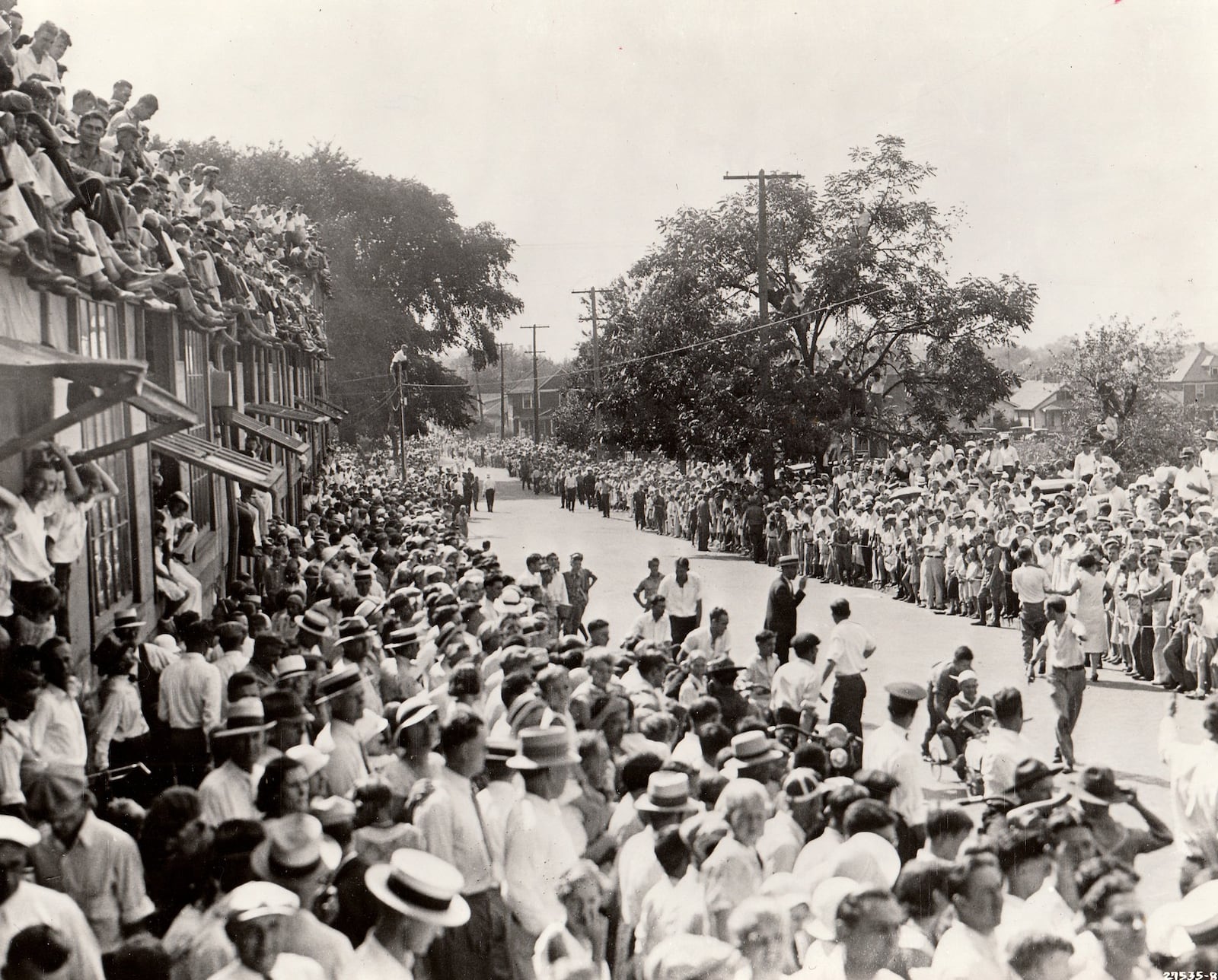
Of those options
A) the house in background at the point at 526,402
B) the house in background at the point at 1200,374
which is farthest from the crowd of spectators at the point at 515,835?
the house in background at the point at 526,402

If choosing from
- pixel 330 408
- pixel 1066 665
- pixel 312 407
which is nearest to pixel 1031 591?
pixel 1066 665

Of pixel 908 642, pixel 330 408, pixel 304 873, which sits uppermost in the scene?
pixel 330 408

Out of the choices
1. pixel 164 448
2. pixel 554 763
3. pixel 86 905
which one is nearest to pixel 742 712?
pixel 554 763

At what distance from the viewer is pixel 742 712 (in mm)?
7781

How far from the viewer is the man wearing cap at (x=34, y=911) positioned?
3900 mm

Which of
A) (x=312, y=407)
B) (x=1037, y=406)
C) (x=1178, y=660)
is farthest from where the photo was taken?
(x=1037, y=406)

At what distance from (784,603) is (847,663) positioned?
6.37 ft

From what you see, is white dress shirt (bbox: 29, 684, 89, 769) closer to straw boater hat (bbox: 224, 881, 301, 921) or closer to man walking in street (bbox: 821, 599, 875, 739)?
straw boater hat (bbox: 224, 881, 301, 921)

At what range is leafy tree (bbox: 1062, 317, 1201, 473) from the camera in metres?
30.1

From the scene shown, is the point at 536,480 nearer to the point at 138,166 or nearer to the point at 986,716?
the point at 138,166

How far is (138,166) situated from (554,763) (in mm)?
9185

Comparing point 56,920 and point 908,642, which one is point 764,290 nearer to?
point 908,642

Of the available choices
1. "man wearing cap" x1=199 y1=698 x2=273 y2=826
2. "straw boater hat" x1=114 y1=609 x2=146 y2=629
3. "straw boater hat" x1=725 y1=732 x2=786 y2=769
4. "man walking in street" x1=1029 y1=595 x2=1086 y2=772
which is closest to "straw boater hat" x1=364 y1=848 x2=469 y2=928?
"man wearing cap" x1=199 y1=698 x2=273 y2=826

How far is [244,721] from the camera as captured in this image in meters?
5.80
